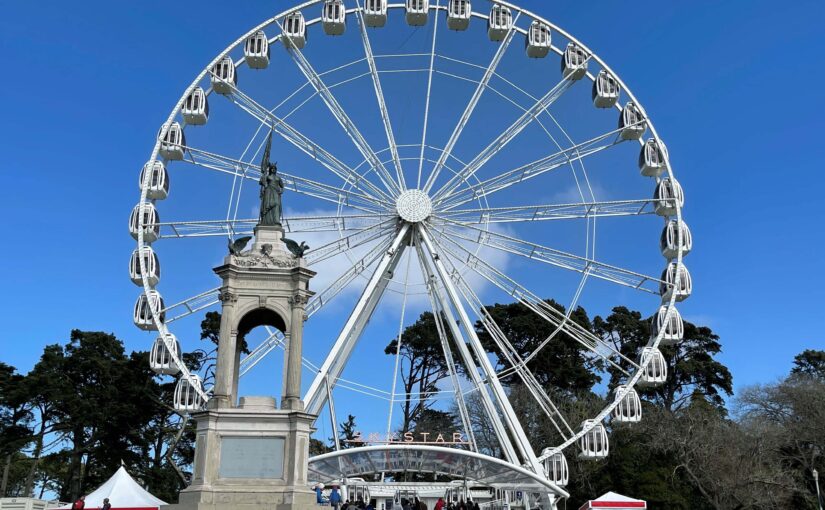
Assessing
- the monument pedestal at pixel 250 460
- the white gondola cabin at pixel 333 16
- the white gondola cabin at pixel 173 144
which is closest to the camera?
the monument pedestal at pixel 250 460

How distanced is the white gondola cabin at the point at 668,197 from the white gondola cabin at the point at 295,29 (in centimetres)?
1628

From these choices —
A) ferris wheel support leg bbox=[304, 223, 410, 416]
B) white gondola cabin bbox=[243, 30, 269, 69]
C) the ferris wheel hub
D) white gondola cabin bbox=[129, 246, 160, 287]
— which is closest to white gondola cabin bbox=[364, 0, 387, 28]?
white gondola cabin bbox=[243, 30, 269, 69]

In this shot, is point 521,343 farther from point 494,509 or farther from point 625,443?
point 494,509

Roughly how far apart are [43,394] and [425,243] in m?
Result: 38.5

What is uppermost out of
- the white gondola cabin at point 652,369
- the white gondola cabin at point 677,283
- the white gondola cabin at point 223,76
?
the white gondola cabin at point 223,76

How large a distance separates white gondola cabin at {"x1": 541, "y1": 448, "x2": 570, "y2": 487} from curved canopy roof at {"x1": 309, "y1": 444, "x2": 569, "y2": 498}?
0.58 meters

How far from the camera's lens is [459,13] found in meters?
36.1

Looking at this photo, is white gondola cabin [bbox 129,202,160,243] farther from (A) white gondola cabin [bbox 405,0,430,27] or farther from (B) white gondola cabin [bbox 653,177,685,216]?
(B) white gondola cabin [bbox 653,177,685,216]

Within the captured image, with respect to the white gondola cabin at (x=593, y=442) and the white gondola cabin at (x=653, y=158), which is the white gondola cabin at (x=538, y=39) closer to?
the white gondola cabin at (x=653, y=158)

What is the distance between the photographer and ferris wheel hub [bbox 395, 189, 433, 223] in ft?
111

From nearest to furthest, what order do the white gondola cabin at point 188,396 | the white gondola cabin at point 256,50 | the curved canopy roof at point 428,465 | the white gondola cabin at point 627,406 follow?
the white gondola cabin at point 188,396
the curved canopy roof at point 428,465
the white gondola cabin at point 627,406
the white gondola cabin at point 256,50

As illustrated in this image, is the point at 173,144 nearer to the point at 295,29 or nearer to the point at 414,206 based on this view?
the point at 295,29

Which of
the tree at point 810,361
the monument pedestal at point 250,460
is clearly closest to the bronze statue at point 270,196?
the monument pedestal at point 250,460

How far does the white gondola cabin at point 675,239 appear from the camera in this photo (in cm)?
3372
